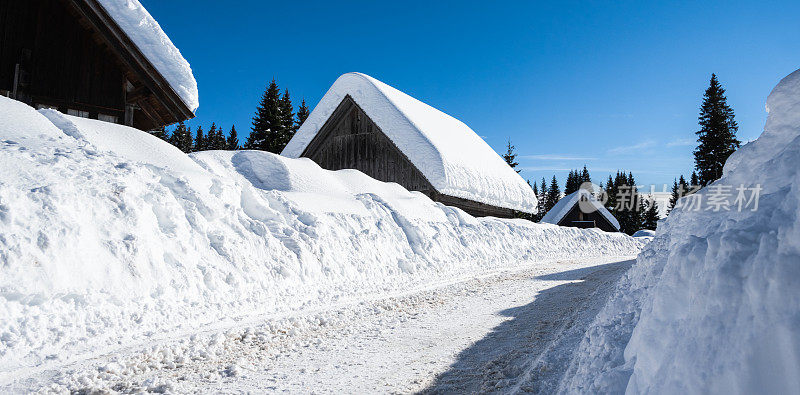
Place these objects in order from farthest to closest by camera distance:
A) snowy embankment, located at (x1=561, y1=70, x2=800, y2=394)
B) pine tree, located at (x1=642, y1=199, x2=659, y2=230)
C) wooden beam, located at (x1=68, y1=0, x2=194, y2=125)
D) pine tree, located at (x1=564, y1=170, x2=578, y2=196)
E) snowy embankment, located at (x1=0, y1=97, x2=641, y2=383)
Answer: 1. pine tree, located at (x1=564, y1=170, x2=578, y2=196)
2. pine tree, located at (x1=642, y1=199, x2=659, y2=230)
3. wooden beam, located at (x1=68, y1=0, x2=194, y2=125)
4. snowy embankment, located at (x1=0, y1=97, x2=641, y2=383)
5. snowy embankment, located at (x1=561, y1=70, x2=800, y2=394)

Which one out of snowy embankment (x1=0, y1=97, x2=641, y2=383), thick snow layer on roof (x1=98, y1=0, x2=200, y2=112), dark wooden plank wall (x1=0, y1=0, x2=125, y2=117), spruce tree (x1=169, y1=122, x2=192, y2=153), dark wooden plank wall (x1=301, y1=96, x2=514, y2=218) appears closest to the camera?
snowy embankment (x1=0, y1=97, x2=641, y2=383)

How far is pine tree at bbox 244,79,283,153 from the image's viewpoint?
3675cm

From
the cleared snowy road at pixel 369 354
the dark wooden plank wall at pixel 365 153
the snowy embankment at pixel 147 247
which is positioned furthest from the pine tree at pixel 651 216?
the cleared snowy road at pixel 369 354

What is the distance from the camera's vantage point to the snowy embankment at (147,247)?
3893mm

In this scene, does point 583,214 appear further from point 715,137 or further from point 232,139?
point 232,139

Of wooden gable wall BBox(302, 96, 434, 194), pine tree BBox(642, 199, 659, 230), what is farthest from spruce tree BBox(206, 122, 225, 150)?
pine tree BBox(642, 199, 659, 230)

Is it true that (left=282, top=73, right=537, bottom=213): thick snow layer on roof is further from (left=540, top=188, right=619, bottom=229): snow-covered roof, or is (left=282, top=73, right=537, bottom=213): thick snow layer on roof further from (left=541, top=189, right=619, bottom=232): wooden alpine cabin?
(left=541, top=189, right=619, bottom=232): wooden alpine cabin

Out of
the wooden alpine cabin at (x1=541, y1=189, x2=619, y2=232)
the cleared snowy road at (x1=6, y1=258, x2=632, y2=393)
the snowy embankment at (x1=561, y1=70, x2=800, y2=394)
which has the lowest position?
the cleared snowy road at (x1=6, y1=258, x2=632, y2=393)

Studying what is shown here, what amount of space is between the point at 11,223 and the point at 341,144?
17.0 meters

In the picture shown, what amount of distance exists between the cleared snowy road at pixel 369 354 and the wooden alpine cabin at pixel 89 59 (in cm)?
785

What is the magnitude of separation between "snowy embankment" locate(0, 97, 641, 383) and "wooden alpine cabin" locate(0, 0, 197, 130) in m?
2.60

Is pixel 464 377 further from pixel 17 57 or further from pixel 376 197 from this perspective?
pixel 17 57

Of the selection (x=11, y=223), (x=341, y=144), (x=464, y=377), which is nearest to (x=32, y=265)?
(x=11, y=223)

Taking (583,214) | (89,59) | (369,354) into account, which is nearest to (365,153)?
(89,59)
